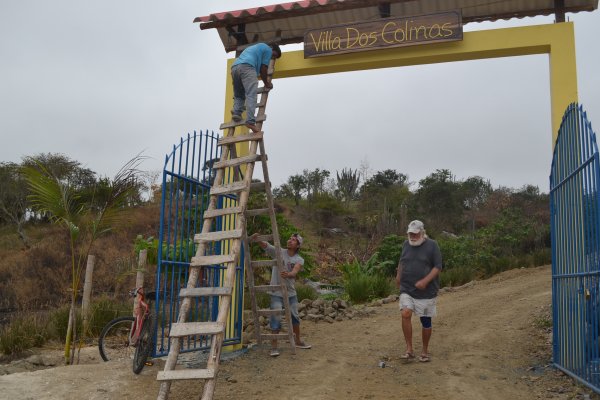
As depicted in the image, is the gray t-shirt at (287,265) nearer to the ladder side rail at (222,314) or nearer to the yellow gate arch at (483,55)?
the ladder side rail at (222,314)

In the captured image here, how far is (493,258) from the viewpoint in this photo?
1614cm

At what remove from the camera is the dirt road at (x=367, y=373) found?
5016 mm

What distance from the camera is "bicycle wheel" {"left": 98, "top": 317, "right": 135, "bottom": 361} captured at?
273 inches

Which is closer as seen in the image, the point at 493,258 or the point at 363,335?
the point at 363,335

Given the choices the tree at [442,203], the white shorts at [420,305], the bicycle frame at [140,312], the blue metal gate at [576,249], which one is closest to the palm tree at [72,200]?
the bicycle frame at [140,312]

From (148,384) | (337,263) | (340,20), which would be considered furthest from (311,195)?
(148,384)

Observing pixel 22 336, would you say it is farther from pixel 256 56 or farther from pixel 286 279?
pixel 256 56

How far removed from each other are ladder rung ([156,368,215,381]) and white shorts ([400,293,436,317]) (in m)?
2.59

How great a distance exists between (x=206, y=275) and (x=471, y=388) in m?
3.20

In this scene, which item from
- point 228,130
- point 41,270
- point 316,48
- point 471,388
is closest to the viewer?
point 471,388

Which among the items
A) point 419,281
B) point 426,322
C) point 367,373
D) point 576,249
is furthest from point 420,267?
point 576,249

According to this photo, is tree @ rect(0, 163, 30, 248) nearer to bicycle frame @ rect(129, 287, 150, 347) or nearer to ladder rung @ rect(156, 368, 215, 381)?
bicycle frame @ rect(129, 287, 150, 347)

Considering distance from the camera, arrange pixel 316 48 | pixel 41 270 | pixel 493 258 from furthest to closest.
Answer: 1. pixel 41 270
2. pixel 493 258
3. pixel 316 48

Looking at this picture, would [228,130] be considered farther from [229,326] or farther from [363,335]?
[363,335]
